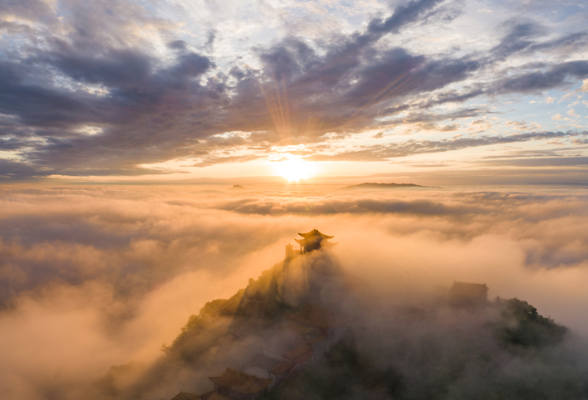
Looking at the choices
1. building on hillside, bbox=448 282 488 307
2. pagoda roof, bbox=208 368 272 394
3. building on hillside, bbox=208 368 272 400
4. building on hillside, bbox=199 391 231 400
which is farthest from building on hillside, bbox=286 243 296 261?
building on hillside, bbox=448 282 488 307

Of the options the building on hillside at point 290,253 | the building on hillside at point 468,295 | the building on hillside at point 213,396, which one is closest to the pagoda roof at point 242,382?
the building on hillside at point 213,396

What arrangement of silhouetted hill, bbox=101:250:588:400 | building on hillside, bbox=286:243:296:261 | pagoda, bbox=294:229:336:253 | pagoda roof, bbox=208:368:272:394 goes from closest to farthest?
silhouetted hill, bbox=101:250:588:400
pagoda roof, bbox=208:368:272:394
building on hillside, bbox=286:243:296:261
pagoda, bbox=294:229:336:253

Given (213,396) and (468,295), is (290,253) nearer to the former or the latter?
(213,396)

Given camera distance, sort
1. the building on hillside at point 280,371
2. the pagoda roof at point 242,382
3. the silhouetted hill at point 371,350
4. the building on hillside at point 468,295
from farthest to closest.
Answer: the building on hillside at point 468,295 < the building on hillside at point 280,371 < the pagoda roof at point 242,382 < the silhouetted hill at point 371,350

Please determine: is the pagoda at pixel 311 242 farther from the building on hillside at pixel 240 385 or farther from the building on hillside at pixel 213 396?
the building on hillside at pixel 213 396

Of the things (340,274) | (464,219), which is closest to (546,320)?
(340,274)

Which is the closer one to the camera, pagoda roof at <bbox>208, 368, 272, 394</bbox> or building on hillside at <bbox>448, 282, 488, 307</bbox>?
pagoda roof at <bbox>208, 368, 272, 394</bbox>

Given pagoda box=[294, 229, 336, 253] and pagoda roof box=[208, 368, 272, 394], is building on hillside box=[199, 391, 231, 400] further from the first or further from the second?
pagoda box=[294, 229, 336, 253]

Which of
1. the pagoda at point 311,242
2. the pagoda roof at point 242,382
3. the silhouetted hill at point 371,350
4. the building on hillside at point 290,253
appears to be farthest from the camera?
the pagoda at point 311,242
